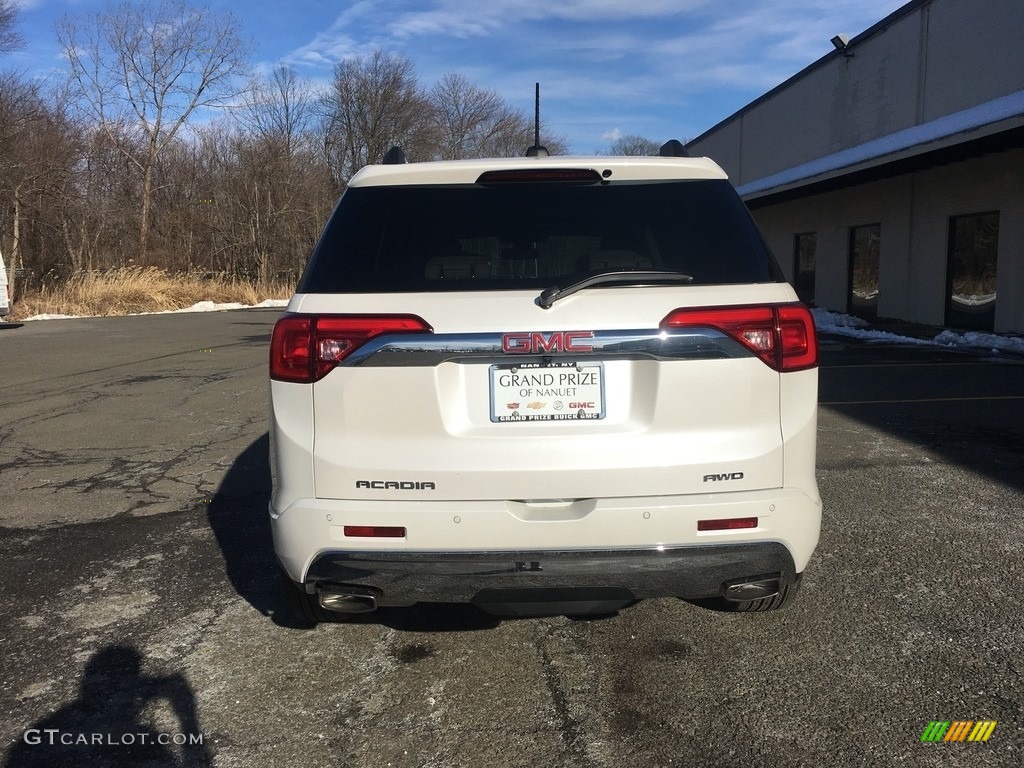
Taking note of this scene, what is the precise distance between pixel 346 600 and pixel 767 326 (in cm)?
177

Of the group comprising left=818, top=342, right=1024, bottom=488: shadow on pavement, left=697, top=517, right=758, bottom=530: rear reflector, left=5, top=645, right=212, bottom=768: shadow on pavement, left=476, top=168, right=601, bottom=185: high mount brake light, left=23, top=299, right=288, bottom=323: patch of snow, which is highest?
left=476, top=168, right=601, bottom=185: high mount brake light

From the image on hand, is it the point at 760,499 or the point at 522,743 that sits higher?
the point at 760,499

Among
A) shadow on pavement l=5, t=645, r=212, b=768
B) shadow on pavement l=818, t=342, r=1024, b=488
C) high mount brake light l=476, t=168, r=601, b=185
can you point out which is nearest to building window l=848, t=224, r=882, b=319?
shadow on pavement l=818, t=342, r=1024, b=488

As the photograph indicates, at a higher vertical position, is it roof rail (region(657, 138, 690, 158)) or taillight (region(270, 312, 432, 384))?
roof rail (region(657, 138, 690, 158))

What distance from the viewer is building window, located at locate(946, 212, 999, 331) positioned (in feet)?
47.1

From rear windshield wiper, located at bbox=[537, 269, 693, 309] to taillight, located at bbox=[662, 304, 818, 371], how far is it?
0.13m

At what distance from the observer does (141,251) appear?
3272 centimetres

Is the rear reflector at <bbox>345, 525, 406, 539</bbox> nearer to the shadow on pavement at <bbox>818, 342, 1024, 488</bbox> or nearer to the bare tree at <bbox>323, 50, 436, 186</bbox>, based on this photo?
the shadow on pavement at <bbox>818, 342, 1024, 488</bbox>

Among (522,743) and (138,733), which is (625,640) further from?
(138,733)

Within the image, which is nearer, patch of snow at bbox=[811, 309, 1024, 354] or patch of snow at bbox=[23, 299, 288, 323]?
patch of snow at bbox=[811, 309, 1024, 354]

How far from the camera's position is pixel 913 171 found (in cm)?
1622

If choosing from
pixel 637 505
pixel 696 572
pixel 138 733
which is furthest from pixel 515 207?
pixel 138 733

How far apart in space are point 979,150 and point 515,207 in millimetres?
13789

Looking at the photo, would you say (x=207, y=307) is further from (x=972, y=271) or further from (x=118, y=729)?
(x=118, y=729)
